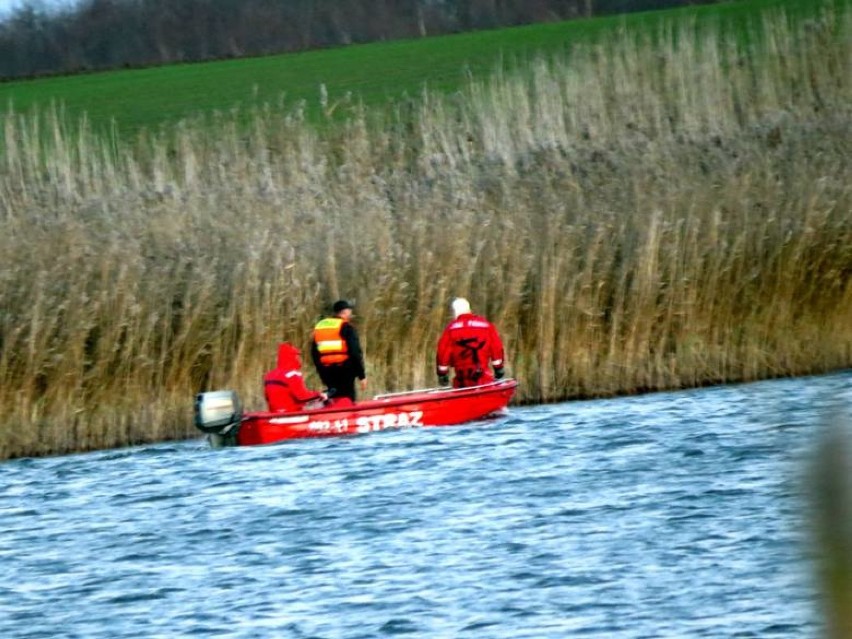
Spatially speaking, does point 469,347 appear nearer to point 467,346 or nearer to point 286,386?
point 467,346

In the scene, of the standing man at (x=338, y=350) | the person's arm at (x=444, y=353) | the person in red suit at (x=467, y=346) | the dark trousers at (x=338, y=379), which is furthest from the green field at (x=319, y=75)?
the standing man at (x=338, y=350)

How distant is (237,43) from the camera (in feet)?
185

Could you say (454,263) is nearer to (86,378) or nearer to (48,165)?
(86,378)

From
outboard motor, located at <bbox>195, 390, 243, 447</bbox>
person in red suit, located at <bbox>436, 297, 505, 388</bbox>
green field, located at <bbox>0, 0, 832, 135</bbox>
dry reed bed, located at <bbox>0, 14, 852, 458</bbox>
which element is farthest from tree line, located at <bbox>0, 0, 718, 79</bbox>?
outboard motor, located at <bbox>195, 390, 243, 447</bbox>

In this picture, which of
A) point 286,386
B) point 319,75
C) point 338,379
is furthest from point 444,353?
point 319,75

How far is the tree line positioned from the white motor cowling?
36527 mm

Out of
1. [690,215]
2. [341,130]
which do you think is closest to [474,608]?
[690,215]

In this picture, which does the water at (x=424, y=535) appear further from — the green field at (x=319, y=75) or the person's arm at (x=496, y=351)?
the green field at (x=319, y=75)

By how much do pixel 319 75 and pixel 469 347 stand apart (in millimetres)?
23328

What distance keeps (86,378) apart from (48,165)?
4464 millimetres

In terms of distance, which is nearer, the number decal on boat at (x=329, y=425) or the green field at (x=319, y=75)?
the number decal on boat at (x=329, y=425)

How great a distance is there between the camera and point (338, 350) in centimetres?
1366

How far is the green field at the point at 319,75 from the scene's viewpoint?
1258 inches

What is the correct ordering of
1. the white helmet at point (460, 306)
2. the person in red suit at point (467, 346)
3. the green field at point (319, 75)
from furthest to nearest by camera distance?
the green field at point (319, 75) < the white helmet at point (460, 306) < the person in red suit at point (467, 346)
